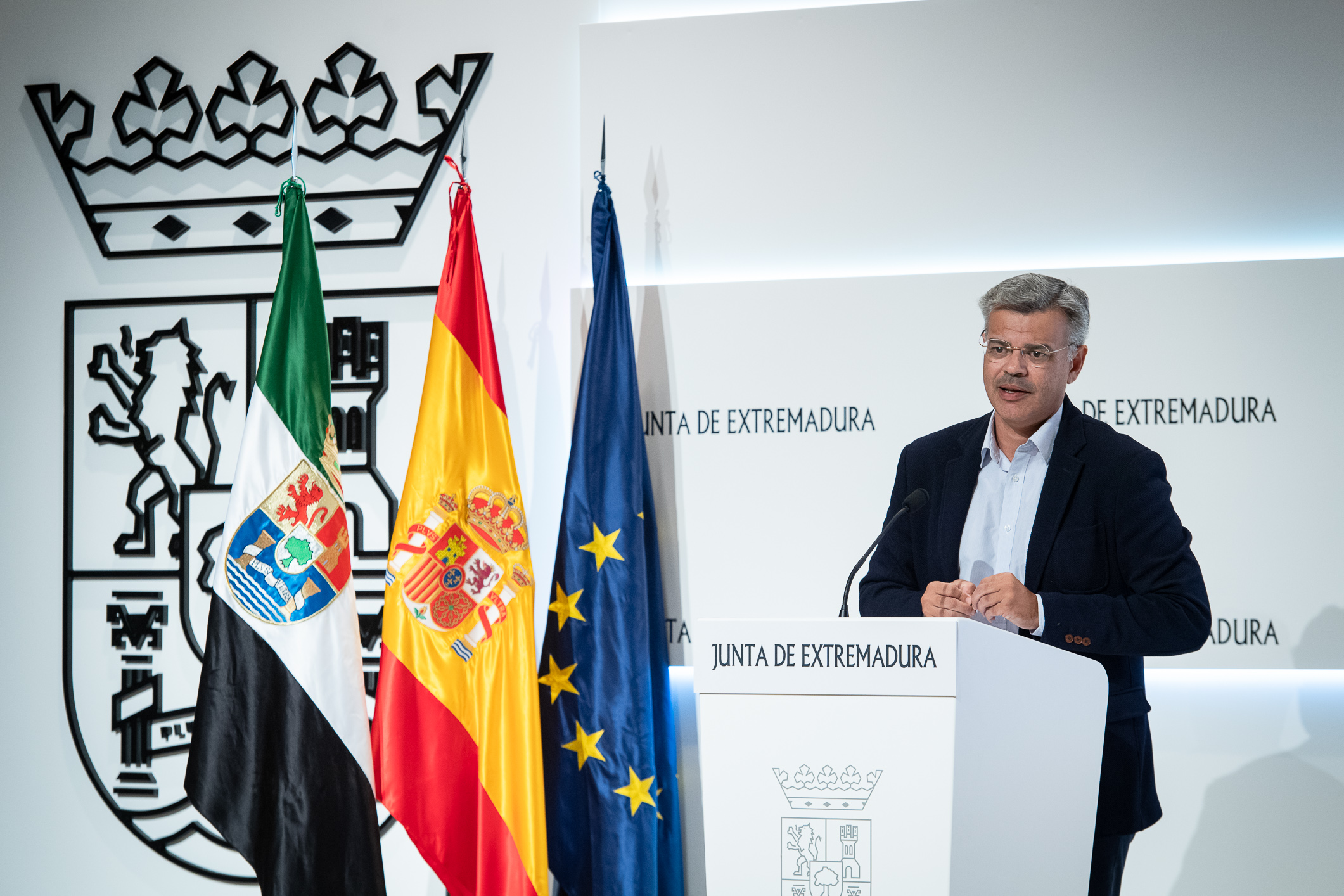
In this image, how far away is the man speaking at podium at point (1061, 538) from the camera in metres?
1.80

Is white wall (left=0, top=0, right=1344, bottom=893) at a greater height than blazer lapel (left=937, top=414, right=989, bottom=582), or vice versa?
white wall (left=0, top=0, right=1344, bottom=893)

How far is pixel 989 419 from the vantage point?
87.5 inches

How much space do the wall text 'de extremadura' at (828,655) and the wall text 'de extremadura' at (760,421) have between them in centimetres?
132

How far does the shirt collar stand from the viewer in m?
2.08

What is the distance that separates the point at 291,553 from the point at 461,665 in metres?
0.47

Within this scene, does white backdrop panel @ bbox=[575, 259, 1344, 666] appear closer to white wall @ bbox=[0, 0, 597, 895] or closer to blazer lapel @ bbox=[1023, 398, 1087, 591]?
white wall @ bbox=[0, 0, 597, 895]

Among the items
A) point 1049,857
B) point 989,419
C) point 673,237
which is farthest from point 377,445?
point 1049,857

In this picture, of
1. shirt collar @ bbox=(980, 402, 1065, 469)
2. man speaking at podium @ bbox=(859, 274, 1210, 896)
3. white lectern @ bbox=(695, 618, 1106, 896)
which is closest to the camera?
white lectern @ bbox=(695, 618, 1106, 896)

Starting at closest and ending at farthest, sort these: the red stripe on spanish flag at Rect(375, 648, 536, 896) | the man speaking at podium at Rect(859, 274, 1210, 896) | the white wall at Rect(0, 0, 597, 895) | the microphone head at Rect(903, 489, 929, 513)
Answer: the microphone head at Rect(903, 489, 929, 513), the man speaking at podium at Rect(859, 274, 1210, 896), the red stripe on spanish flag at Rect(375, 648, 536, 896), the white wall at Rect(0, 0, 597, 895)

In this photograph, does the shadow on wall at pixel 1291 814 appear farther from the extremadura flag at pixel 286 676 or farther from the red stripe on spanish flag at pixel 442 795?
the extremadura flag at pixel 286 676

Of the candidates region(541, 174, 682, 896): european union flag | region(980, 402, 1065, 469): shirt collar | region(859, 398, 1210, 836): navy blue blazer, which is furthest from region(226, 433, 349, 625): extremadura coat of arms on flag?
region(980, 402, 1065, 469): shirt collar

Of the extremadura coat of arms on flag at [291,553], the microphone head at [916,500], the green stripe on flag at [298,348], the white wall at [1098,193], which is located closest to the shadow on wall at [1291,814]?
the white wall at [1098,193]

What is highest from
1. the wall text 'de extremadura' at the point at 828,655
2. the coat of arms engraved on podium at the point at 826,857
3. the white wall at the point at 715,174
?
the white wall at the point at 715,174

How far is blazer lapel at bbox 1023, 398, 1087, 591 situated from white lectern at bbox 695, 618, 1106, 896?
702 millimetres
